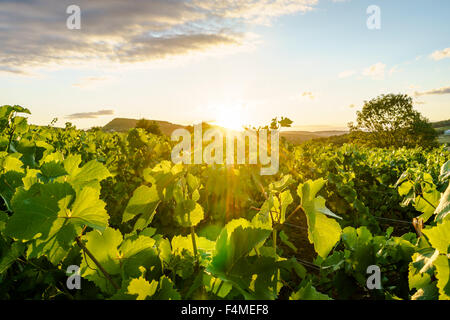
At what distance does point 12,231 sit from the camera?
78cm

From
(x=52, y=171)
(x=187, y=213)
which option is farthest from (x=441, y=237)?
(x=52, y=171)

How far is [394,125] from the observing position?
149ft

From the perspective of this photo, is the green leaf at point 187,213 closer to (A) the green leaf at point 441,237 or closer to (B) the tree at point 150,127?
(A) the green leaf at point 441,237

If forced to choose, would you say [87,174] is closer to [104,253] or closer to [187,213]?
[104,253]

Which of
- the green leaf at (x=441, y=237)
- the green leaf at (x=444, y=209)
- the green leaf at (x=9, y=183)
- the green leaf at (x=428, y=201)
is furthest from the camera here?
the green leaf at (x=428, y=201)

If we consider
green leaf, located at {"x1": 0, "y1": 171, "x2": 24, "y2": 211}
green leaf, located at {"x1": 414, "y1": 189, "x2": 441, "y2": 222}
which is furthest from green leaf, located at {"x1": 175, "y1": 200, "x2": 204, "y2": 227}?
green leaf, located at {"x1": 414, "y1": 189, "x2": 441, "y2": 222}

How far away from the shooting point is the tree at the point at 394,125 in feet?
142

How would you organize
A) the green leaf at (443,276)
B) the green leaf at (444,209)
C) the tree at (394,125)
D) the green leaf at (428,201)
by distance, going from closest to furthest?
the green leaf at (443,276), the green leaf at (444,209), the green leaf at (428,201), the tree at (394,125)

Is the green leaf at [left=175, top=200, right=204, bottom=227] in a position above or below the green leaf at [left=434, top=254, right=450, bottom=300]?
above

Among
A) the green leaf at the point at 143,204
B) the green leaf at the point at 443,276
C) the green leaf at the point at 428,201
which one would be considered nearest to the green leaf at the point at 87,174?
the green leaf at the point at 143,204

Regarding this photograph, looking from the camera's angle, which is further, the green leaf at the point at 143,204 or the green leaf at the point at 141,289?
the green leaf at the point at 143,204

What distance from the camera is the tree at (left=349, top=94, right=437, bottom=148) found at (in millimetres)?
43344

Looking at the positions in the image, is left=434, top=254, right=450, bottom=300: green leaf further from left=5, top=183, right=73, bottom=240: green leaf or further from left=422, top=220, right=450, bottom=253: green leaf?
left=5, top=183, right=73, bottom=240: green leaf
